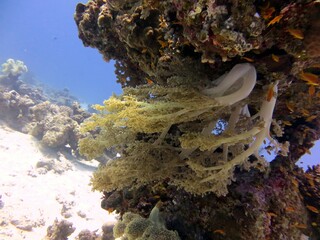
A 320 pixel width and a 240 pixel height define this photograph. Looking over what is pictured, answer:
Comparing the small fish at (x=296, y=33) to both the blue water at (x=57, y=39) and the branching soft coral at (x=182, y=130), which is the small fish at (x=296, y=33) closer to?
the branching soft coral at (x=182, y=130)

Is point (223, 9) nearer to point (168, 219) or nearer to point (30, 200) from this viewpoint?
point (168, 219)

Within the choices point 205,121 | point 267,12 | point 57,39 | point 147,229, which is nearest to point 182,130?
point 205,121

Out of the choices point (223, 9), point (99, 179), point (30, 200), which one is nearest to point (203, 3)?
point (223, 9)

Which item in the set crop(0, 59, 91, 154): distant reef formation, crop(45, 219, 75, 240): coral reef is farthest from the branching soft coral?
crop(0, 59, 91, 154): distant reef formation

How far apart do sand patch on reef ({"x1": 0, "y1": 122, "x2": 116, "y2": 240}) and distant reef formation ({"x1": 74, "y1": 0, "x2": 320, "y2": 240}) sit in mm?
4064

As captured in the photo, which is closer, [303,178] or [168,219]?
[168,219]

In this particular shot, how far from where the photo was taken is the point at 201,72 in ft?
9.96

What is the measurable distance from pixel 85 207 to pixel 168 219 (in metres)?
6.41

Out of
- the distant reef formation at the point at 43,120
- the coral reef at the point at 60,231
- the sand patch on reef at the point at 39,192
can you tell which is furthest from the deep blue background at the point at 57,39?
the coral reef at the point at 60,231

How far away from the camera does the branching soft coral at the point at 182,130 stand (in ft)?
8.91

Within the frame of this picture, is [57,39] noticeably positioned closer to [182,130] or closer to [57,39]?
[57,39]

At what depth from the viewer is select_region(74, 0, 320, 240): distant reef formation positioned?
2.35 meters

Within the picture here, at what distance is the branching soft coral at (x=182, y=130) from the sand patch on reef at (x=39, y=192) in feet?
15.6

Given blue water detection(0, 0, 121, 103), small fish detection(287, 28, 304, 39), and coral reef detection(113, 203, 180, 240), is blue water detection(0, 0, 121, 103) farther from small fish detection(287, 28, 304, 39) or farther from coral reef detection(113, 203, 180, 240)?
small fish detection(287, 28, 304, 39)
